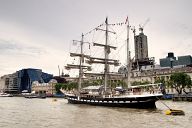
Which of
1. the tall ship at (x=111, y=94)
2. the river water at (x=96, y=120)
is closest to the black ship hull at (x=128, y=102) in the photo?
the tall ship at (x=111, y=94)

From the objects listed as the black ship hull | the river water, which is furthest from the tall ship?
the river water

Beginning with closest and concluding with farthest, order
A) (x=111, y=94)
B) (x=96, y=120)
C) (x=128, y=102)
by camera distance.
→ (x=96, y=120)
(x=128, y=102)
(x=111, y=94)

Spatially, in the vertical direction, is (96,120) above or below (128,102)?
below

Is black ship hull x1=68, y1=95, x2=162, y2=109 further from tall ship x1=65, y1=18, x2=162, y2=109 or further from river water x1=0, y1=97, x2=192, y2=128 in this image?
river water x1=0, y1=97, x2=192, y2=128

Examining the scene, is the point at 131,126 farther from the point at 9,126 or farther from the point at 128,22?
the point at 128,22

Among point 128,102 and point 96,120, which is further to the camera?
point 128,102

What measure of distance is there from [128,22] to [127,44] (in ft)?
23.8

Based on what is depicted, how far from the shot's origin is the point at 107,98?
243 ft

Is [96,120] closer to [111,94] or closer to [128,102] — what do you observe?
[128,102]

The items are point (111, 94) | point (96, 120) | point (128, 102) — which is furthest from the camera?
point (111, 94)

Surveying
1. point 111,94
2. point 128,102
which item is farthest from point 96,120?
point 111,94

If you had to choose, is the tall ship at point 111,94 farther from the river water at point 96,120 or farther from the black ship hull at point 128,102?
the river water at point 96,120

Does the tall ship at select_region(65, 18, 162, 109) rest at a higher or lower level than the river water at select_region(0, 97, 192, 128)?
higher

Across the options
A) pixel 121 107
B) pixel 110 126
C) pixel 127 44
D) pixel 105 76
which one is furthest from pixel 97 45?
pixel 110 126
